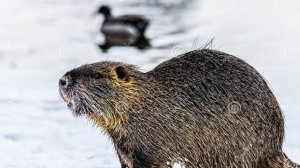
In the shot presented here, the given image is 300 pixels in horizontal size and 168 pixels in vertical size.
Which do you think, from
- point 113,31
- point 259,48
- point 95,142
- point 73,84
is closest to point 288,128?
point 95,142

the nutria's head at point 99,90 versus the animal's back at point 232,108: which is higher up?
the animal's back at point 232,108

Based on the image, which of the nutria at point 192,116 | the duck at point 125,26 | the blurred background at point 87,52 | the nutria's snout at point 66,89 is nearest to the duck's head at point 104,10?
the blurred background at point 87,52

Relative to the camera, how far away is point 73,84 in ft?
21.0

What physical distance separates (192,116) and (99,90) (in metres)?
0.65

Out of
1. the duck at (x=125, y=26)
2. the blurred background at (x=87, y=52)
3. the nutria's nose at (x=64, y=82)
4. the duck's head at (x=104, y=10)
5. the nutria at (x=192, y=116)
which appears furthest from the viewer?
the duck's head at (x=104, y=10)

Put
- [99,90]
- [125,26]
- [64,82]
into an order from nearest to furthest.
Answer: [64,82], [99,90], [125,26]

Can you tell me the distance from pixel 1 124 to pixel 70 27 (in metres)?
6.83

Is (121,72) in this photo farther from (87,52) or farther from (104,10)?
(104,10)

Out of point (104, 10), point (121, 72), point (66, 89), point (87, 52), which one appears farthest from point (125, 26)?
point (66, 89)

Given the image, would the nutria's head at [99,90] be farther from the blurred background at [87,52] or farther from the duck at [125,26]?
the duck at [125,26]

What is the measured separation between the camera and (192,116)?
6582mm

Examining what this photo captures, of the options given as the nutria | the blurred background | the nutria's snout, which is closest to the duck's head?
the blurred background

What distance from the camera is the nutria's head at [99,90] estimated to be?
6.42 m

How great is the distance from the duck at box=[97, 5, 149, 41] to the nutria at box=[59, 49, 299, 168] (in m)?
9.11
